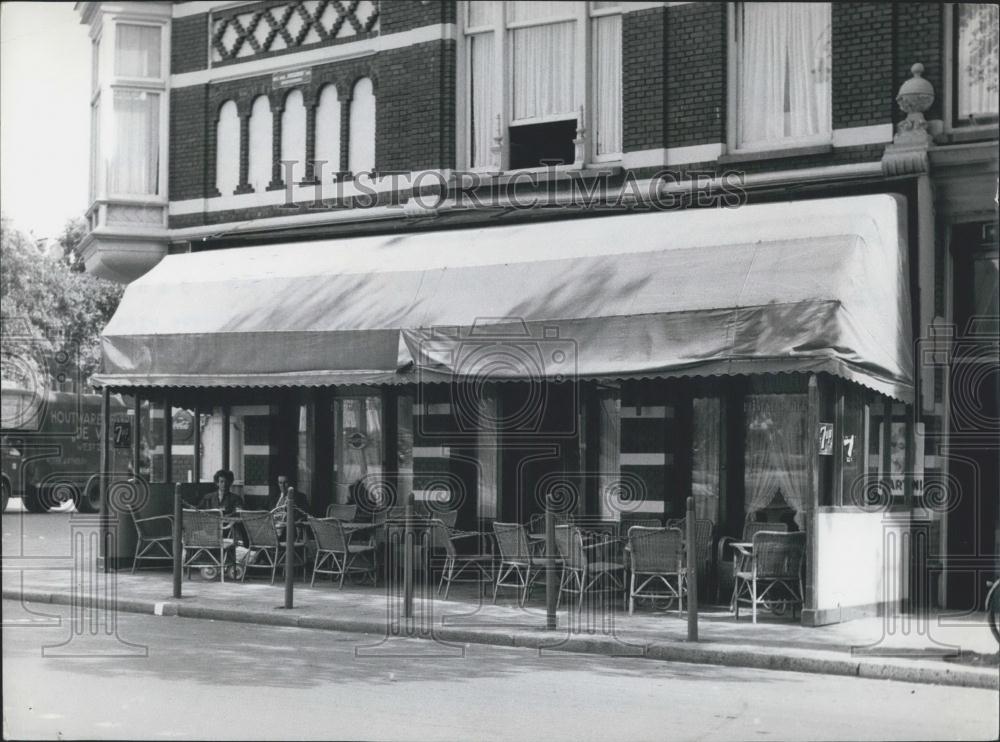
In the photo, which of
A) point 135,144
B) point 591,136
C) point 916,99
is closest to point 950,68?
point 916,99

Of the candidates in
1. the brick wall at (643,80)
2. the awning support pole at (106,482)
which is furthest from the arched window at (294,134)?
the brick wall at (643,80)

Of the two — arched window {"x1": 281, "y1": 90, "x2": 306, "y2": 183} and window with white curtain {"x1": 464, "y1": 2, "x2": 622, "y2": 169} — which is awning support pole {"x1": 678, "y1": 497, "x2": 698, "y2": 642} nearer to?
window with white curtain {"x1": 464, "y1": 2, "x2": 622, "y2": 169}

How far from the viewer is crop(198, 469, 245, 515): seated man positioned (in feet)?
56.9

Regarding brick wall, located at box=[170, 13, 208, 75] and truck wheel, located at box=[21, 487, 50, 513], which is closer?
brick wall, located at box=[170, 13, 208, 75]

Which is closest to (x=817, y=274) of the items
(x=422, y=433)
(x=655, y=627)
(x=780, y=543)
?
(x=780, y=543)

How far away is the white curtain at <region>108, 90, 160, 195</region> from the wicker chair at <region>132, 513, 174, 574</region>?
625 centimetres

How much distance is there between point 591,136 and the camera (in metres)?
17.0

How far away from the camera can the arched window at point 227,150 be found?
2017 centimetres

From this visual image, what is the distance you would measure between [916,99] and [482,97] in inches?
245

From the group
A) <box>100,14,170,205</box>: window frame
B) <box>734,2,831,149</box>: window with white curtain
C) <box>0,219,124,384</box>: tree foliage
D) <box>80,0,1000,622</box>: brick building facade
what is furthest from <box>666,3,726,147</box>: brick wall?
<box>0,219,124,384</box>: tree foliage

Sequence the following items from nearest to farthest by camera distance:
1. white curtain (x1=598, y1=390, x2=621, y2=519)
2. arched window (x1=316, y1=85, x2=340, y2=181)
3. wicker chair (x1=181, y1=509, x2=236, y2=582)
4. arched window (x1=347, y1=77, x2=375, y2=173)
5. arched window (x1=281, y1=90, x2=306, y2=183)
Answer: white curtain (x1=598, y1=390, x2=621, y2=519) → wicker chair (x1=181, y1=509, x2=236, y2=582) → arched window (x1=347, y1=77, x2=375, y2=173) → arched window (x1=316, y1=85, x2=340, y2=181) → arched window (x1=281, y1=90, x2=306, y2=183)

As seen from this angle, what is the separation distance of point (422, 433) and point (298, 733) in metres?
10.1

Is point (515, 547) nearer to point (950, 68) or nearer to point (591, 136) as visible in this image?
point (591, 136)

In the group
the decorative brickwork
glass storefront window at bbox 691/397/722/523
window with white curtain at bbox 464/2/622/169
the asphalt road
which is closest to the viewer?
the asphalt road
